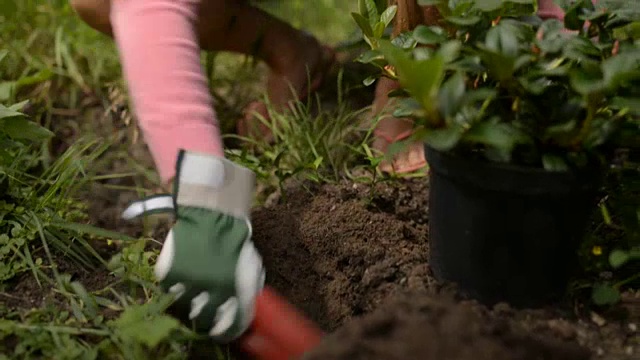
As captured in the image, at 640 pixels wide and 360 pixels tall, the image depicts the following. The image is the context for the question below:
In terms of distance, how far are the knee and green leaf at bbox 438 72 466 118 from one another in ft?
2.62

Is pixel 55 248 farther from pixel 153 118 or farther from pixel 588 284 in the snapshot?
pixel 588 284

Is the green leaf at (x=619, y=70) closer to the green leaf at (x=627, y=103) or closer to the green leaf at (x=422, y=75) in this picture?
the green leaf at (x=627, y=103)

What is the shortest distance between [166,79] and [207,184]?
20 centimetres

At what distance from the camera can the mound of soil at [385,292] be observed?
2.64ft

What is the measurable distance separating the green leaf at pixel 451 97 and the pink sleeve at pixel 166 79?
1.21 ft

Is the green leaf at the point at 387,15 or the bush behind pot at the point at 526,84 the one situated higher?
the bush behind pot at the point at 526,84

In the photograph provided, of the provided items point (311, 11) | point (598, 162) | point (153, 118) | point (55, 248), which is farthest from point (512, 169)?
point (311, 11)

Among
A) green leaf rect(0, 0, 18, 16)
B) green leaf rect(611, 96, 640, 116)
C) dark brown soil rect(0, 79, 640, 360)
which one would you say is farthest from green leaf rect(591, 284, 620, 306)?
green leaf rect(0, 0, 18, 16)

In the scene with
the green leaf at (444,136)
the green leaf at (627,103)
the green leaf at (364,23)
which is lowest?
the green leaf at (364,23)

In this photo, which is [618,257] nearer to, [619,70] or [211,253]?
[619,70]

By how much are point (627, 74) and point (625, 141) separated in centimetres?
12

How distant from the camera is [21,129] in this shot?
125 centimetres

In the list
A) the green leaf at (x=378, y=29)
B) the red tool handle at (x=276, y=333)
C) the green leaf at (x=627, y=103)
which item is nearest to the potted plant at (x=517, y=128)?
the green leaf at (x=627, y=103)

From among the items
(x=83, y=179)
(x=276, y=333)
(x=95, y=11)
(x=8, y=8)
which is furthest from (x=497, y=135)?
(x=8, y=8)
